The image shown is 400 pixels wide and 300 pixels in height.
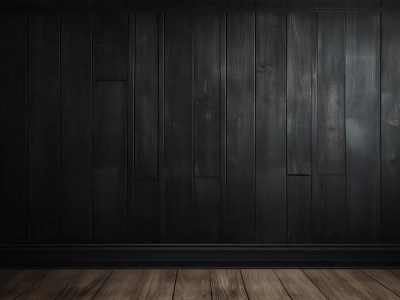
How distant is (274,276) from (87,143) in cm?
129

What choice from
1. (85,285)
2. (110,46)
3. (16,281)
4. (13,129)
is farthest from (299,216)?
(13,129)

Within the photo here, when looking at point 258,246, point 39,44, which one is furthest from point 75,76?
point 258,246

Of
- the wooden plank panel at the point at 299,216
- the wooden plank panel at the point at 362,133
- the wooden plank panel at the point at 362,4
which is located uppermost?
the wooden plank panel at the point at 362,4

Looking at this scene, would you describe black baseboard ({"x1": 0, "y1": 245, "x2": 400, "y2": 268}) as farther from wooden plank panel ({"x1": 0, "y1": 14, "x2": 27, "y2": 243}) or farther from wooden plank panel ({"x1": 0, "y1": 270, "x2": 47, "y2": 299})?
wooden plank panel ({"x1": 0, "y1": 14, "x2": 27, "y2": 243})

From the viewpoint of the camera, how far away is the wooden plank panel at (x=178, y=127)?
232cm

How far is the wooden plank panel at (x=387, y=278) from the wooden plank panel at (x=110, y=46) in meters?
1.78

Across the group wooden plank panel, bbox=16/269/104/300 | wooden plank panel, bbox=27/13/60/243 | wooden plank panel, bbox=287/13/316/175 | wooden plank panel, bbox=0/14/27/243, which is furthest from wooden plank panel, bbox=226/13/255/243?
wooden plank panel, bbox=0/14/27/243

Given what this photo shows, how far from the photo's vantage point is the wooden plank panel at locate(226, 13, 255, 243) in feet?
7.63

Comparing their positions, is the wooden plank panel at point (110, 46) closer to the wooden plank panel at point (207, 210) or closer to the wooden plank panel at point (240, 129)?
the wooden plank panel at point (240, 129)

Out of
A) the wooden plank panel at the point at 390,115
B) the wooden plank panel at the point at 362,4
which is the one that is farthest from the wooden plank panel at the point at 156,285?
the wooden plank panel at the point at 362,4

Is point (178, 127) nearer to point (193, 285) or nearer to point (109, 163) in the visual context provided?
point (109, 163)

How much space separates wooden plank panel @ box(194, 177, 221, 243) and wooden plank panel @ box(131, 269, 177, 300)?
0.27 meters

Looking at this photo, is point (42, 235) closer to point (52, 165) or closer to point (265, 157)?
point (52, 165)

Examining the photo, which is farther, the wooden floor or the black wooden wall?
the black wooden wall
